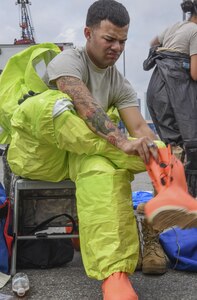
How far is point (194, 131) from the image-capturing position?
130 inches

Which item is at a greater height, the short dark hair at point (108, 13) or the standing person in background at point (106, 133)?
the short dark hair at point (108, 13)

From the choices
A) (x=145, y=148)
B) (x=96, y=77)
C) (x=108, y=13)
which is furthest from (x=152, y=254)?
(x=108, y=13)

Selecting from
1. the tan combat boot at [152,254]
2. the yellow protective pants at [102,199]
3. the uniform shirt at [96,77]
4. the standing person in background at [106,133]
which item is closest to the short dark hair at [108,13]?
the standing person in background at [106,133]

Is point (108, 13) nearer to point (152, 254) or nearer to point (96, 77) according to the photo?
point (96, 77)

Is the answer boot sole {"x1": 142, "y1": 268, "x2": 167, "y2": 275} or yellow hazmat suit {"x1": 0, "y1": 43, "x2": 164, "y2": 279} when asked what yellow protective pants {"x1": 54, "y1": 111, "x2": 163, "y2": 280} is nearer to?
yellow hazmat suit {"x1": 0, "y1": 43, "x2": 164, "y2": 279}

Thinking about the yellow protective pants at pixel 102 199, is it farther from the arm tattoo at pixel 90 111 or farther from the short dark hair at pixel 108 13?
the short dark hair at pixel 108 13

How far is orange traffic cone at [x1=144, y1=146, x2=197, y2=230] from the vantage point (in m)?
1.80

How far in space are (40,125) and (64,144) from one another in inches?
5.4

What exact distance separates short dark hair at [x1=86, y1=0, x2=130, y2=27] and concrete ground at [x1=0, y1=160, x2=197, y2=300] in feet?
4.25

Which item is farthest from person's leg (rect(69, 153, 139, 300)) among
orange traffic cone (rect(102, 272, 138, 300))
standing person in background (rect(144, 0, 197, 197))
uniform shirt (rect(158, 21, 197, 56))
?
uniform shirt (rect(158, 21, 197, 56))

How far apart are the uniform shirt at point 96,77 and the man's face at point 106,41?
8 cm

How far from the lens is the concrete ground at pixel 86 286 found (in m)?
2.26

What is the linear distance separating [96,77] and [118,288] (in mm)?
1216

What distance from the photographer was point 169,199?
181cm
